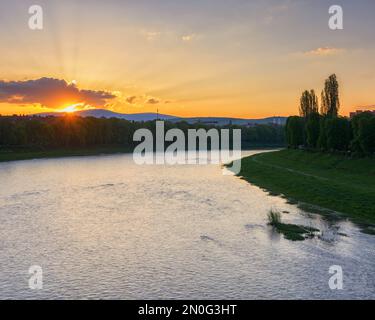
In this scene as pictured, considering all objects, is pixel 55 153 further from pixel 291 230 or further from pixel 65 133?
pixel 291 230

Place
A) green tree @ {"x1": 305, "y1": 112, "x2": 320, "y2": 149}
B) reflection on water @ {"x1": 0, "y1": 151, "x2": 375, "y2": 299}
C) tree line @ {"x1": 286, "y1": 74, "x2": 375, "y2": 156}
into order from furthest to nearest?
green tree @ {"x1": 305, "y1": 112, "x2": 320, "y2": 149}
tree line @ {"x1": 286, "y1": 74, "x2": 375, "y2": 156}
reflection on water @ {"x1": 0, "y1": 151, "x2": 375, "y2": 299}

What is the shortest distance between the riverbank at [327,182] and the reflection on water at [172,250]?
3971 millimetres

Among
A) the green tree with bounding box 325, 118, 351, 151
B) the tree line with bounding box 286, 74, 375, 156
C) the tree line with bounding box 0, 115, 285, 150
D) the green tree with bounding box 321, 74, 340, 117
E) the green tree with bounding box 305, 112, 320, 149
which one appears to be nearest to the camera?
the tree line with bounding box 286, 74, 375, 156

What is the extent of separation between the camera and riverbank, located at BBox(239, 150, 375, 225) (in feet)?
140

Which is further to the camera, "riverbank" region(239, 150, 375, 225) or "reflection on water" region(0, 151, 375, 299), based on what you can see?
"riverbank" region(239, 150, 375, 225)

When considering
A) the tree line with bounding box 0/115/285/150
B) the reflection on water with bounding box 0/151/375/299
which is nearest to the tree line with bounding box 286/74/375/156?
the reflection on water with bounding box 0/151/375/299

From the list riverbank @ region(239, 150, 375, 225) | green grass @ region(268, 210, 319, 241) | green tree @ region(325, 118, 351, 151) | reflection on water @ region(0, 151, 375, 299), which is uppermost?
green tree @ region(325, 118, 351, 151)

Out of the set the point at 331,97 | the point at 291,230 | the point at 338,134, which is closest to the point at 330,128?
the point at 338,134

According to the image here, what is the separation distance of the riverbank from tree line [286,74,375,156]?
2560 millimetres

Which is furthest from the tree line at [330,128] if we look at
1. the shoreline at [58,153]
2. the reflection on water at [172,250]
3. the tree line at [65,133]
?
the tree line at [65,133]

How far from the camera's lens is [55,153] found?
483ft

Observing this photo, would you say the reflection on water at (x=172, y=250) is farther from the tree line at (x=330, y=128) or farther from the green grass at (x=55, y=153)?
the green grass at (x=55, y=153)

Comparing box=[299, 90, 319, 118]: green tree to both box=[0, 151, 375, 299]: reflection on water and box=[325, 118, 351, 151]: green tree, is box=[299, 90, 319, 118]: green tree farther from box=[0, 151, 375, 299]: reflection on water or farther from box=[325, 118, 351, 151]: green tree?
box=[0, 151, 375, 299]: reflection on water
